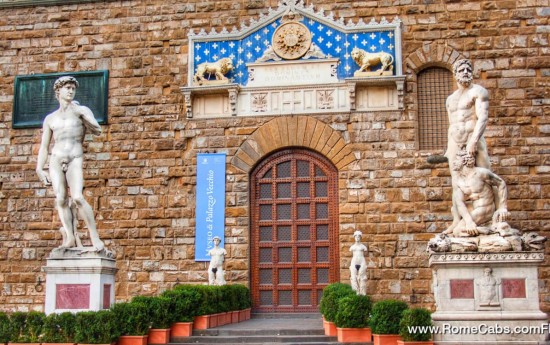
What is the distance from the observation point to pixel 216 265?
14938 millimetres

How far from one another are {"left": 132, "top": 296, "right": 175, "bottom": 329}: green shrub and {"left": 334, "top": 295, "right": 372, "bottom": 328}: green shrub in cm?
283

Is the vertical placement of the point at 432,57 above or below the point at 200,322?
above

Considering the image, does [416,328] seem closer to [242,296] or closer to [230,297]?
[230,297]

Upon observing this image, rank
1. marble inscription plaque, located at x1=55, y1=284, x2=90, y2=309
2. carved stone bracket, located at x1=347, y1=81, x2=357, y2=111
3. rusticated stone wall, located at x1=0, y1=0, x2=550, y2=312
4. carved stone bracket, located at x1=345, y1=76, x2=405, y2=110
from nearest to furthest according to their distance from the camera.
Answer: marble inscription plaque, located at x1=55, y1=284, x2=90, y2=309 → rusticated stone wall, located at x1=0, y1=0, x2=550, y2=312 → carved stone bracket, located at x1=345, y1=76, x2=405, y2=110 → carved stone bracket, located at x1=347, y1=81, x2=357, y2=111

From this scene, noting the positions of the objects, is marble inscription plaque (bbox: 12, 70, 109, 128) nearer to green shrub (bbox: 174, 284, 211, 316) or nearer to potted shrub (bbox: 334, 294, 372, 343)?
green shrub (bbox: 174, 284, 211, 316)

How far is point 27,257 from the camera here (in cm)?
1684

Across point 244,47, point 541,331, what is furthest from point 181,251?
point 541,331

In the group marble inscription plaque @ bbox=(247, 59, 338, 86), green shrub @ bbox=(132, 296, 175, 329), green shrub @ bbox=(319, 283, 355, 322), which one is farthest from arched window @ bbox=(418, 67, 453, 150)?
green shrub @ bbox=(132, 296, 175, 329)

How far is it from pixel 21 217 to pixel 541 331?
1191 centimetres

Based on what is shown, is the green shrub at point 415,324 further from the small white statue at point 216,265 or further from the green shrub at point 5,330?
the green shrub at point 5,330

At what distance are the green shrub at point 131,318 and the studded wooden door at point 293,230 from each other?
5.05 m

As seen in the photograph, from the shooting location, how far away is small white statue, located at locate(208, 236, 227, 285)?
14.9m

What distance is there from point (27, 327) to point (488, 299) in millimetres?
6773

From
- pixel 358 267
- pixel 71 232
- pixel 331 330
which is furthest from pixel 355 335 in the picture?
pixel 71 232
